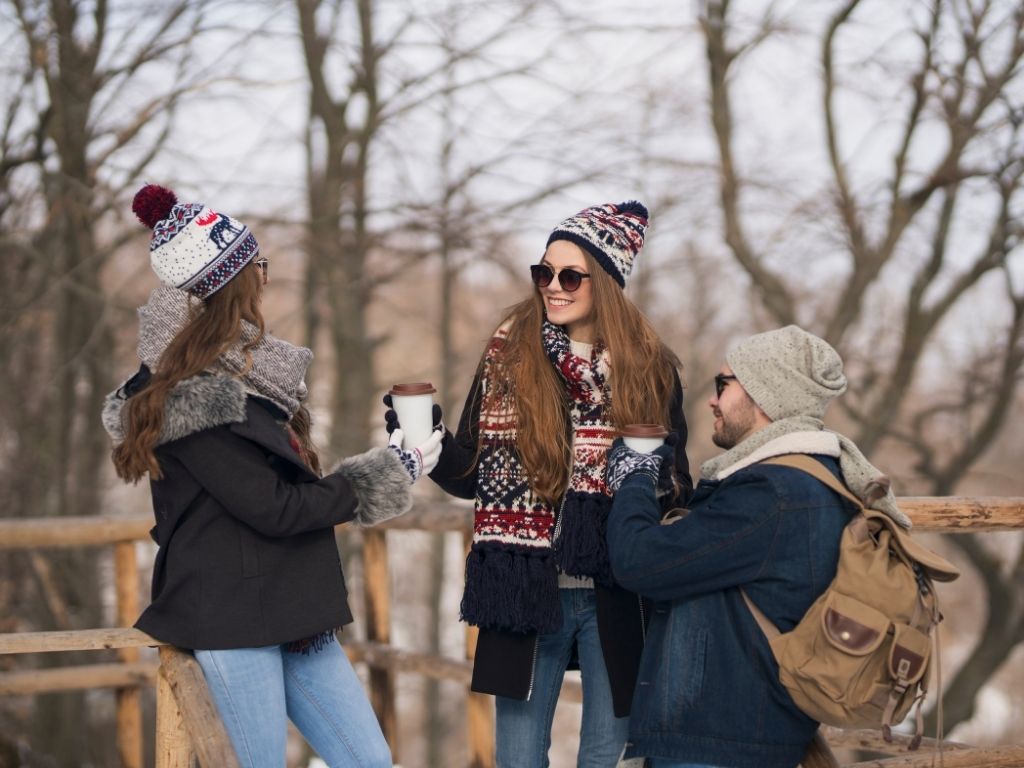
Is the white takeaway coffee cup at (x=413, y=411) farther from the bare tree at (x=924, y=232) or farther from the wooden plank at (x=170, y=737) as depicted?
the bare tree at (x=924, y=232)

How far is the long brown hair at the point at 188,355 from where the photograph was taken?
2.09 meters

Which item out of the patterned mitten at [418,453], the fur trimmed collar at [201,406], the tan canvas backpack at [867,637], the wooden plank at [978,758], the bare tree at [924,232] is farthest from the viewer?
the bare tree at [924,232]

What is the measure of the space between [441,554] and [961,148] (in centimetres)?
1018

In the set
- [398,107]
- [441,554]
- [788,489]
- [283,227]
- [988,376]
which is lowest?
[441,554]

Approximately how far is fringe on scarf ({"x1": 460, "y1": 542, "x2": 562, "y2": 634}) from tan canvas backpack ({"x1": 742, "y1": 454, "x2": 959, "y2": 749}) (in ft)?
1.80

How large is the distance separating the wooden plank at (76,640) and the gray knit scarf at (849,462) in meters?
1.28

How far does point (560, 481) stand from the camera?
252 cm

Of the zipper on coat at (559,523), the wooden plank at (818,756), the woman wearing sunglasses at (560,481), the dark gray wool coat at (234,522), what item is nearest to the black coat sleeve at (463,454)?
the woman wearing sunglasses at (560,481)

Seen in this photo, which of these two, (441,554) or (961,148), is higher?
(961,148)

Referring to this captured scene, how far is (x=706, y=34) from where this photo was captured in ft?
30.3

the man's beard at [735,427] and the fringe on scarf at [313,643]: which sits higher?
the man's beard at [735,427]

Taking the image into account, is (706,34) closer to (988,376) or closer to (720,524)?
(988,376)

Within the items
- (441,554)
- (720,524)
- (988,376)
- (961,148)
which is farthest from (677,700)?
(441,554)

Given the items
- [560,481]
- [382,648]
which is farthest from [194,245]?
[382,648]
